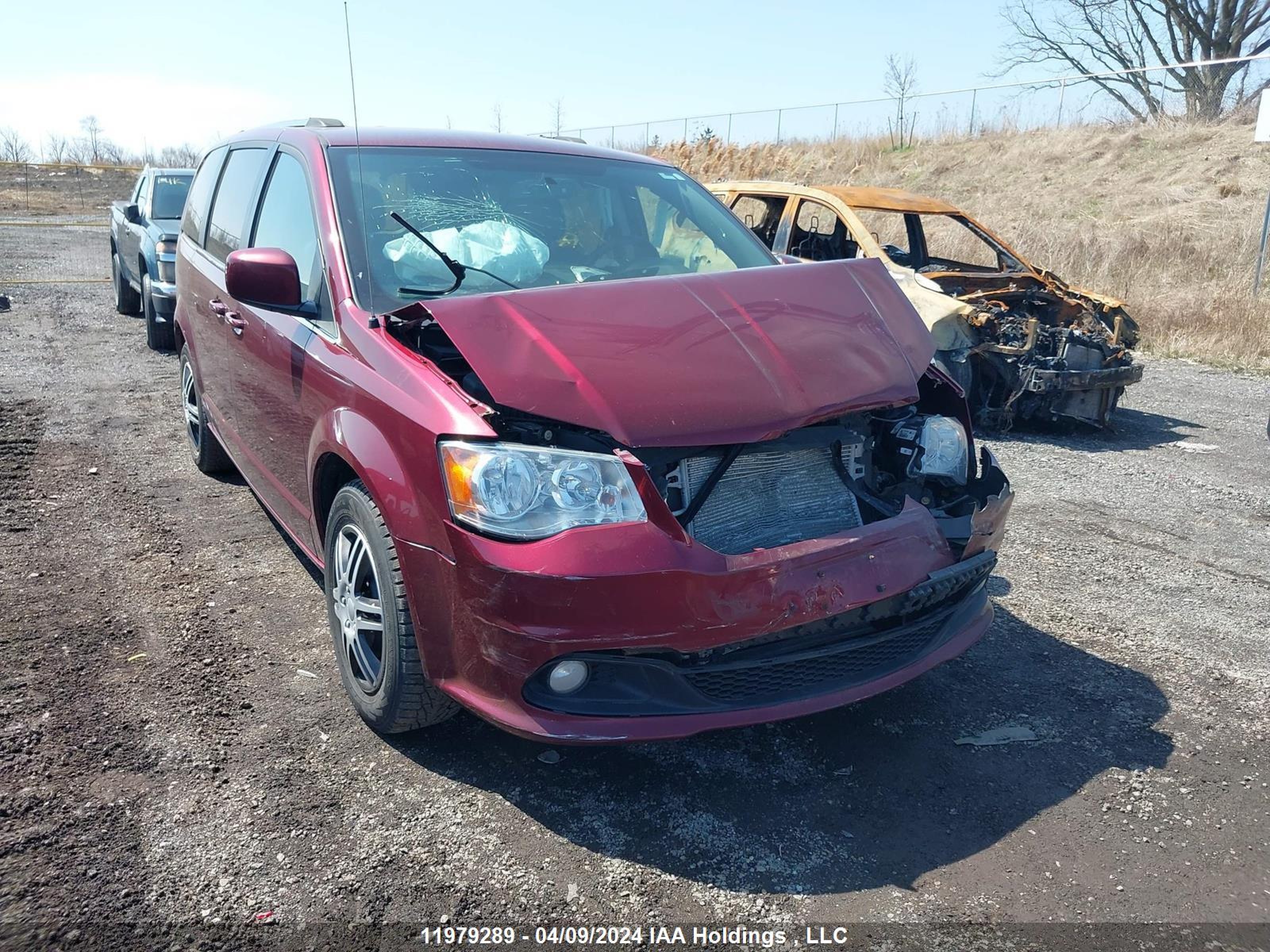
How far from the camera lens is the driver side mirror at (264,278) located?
3.18m

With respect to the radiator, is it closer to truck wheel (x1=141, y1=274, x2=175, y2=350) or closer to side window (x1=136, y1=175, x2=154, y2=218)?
truck wheel (x1=141, y1=274, x2=175, y2=350)

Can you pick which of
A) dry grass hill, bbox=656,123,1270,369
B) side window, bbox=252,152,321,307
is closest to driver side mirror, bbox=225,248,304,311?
A: side window, bbox=252,152,321,307

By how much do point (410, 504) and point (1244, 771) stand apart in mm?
2687

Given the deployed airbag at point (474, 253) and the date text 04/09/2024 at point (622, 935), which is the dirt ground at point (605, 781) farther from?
the deployed airbag at point (474, 253)

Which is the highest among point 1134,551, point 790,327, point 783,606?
point 790,327

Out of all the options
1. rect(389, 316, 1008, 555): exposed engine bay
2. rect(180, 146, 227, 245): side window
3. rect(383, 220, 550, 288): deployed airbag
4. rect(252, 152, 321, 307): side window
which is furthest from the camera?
rect(180, 146, 227, 245): side window

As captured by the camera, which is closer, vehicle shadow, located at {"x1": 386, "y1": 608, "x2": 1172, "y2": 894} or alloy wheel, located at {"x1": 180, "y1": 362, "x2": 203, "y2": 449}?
vehicle shadow, located at {"x1": 386, "y1": 608, "x2": 1172, "y2": 894}

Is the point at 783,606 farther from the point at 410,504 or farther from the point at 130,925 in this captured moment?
the point at 130,925

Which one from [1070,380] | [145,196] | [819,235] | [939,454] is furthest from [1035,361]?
[145,196]

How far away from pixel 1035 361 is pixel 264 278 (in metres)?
5.99

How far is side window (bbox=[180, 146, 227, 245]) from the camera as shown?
201 inches

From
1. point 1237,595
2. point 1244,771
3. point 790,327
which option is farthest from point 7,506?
point 1237,595

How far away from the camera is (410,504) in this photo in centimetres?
260

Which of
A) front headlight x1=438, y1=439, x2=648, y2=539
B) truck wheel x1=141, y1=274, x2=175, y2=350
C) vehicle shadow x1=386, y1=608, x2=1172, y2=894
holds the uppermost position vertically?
front headlight x1=438, y1=439, x2=648, y2=539
